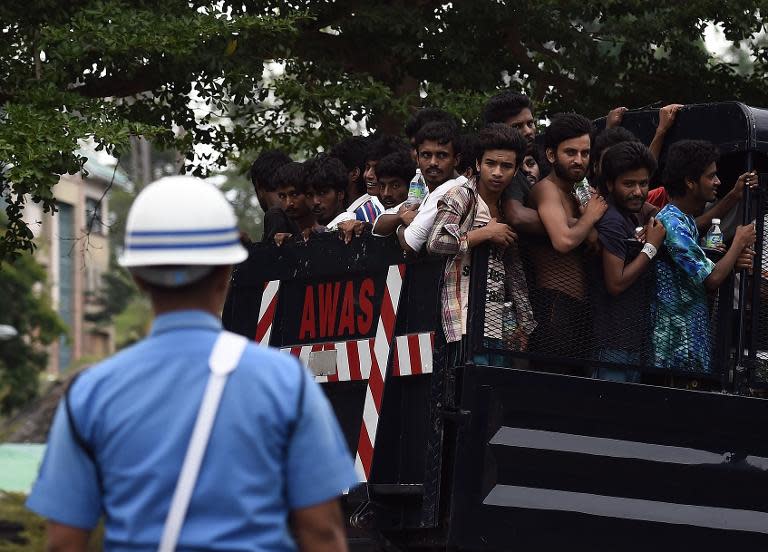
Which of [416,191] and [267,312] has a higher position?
[416,191]

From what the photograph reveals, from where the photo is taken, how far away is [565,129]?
6.80m

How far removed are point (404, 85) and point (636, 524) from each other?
7.22 m

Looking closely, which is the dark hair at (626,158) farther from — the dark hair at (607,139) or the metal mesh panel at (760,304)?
the metal mesh panel at (760,304)

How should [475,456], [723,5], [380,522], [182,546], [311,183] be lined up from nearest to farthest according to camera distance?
[182,546]
[475,456]
[380,522]
[311,183]
[723,5]

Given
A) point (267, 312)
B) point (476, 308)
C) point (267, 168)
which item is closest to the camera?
point (476, 308)

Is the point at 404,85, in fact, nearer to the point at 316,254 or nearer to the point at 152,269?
the point at 316,254

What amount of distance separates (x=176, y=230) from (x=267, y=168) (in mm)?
5952

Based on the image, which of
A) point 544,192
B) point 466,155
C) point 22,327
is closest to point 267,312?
point 466,155

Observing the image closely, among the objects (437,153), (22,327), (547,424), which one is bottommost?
(22,327)

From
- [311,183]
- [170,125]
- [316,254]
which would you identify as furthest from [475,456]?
[170,125]

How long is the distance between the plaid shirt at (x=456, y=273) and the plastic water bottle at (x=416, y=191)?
692 millimetres

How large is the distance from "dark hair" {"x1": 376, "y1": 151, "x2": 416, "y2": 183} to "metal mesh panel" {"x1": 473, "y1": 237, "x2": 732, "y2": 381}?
169 cm

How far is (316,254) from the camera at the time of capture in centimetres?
732

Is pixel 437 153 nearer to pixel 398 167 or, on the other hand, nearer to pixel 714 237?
pixel 398 167
